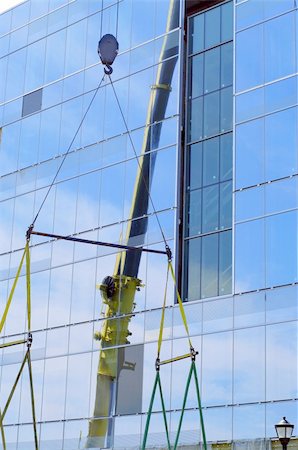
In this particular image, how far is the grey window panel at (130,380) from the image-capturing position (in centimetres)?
3672

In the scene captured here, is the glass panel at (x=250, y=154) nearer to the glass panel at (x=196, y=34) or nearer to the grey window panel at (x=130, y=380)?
the glass panel at (x=196, y=34)

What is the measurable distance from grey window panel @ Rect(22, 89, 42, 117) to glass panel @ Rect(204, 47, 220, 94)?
967 centimetres

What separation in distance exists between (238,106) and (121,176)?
20.1 feet

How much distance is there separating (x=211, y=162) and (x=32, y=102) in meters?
11.9

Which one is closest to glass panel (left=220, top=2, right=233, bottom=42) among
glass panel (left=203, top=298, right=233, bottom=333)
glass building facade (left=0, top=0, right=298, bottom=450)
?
glass building facade (left=0, top=0, right=298, bottom=450)

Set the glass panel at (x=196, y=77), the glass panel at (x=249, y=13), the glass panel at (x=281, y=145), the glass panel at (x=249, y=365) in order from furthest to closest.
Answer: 1. the glass panel at (x=196, y=77)
2. the glass panel at (x=249, y=13)
3. the glass panel at (x=281, y=145)
4. the glass panel at (x=249, y=365)

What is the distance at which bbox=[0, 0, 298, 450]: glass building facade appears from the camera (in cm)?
3359

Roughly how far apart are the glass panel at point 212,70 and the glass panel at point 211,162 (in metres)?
2.06

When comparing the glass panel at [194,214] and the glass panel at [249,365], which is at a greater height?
the glass panel at [194,214]

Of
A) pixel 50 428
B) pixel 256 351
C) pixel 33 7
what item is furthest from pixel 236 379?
pixel 33 7

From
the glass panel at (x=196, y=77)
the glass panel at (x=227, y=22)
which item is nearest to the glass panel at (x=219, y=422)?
the glass panel at (x=196, y=77)

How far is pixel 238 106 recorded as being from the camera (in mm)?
36125

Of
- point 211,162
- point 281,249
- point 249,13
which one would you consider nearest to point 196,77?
point 249,13

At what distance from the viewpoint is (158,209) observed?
3806cm
